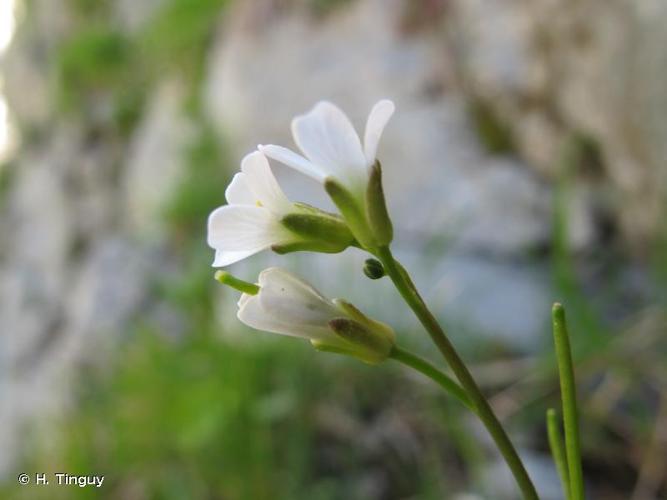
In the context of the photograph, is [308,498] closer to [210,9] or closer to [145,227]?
[145,227]

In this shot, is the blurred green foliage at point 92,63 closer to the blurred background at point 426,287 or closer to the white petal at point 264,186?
the blurred background at point 426,287

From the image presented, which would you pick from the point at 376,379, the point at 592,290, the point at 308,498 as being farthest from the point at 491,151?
the point at 308,498

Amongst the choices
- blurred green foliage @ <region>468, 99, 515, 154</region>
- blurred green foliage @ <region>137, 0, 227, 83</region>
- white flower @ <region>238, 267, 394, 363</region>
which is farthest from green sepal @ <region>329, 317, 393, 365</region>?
blurred green foliage @ <region>137, 0, 227, 83</region>

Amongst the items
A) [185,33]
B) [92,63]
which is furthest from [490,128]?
[92,63]

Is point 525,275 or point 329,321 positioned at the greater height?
point 525,275

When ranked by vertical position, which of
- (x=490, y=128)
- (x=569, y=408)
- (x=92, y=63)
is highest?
(x=92, y=63)

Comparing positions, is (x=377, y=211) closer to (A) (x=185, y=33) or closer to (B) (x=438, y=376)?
(B) (x=438, y=376)

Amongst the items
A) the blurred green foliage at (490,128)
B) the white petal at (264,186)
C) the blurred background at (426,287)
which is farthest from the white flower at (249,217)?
the blurred green foliage at (490,128)
